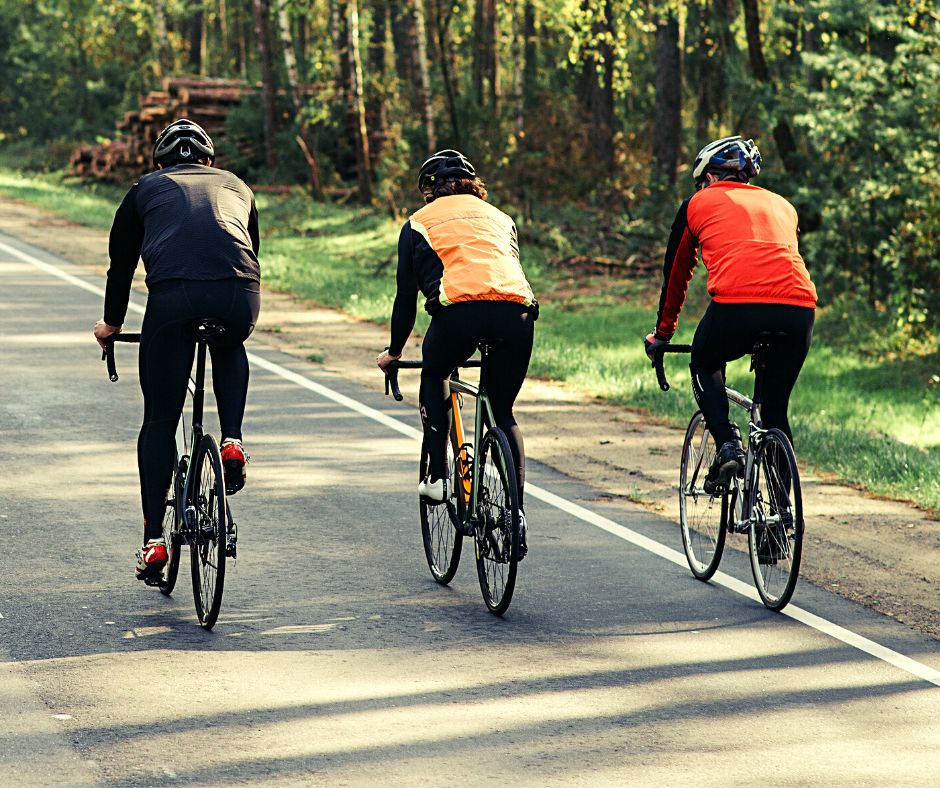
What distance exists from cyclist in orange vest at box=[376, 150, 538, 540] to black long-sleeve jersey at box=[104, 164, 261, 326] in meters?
0.78

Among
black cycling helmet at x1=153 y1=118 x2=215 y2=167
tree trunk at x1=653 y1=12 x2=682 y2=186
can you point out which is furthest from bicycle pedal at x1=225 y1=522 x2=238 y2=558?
tree trunk at x1=653 y1=12 x2=682 y2=186

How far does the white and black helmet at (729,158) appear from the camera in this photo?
300 inches

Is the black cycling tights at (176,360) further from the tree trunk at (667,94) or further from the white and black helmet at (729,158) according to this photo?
the tree trunk at (667,94)

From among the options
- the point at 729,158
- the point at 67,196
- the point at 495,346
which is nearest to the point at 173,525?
the point at 495,346

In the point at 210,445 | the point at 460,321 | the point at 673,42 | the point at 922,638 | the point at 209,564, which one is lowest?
the point at 922,638

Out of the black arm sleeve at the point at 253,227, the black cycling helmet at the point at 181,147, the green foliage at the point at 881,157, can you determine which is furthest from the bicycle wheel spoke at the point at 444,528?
the green foliage at the point at 881,157

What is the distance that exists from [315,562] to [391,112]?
2509 cm

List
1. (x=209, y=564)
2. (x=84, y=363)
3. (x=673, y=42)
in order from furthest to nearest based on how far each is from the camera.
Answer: (x=673, y=42) < (x=84, y=363) < (x=209, y=564)

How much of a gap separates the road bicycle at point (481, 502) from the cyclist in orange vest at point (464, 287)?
0.29 ft

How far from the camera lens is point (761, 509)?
7359 mm

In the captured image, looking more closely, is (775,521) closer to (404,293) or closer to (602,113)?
(404,293)

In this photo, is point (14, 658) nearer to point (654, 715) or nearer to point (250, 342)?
point (654, 715)

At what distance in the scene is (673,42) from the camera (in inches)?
1082

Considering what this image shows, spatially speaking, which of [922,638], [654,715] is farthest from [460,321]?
[922,638]
